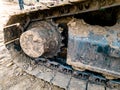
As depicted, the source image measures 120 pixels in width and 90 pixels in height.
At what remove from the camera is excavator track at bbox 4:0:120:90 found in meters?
2.71

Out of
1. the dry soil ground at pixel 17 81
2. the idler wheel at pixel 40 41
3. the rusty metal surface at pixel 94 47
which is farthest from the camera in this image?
the dry soil ground at pixel 17 81

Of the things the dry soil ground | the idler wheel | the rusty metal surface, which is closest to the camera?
the rusty metal surface

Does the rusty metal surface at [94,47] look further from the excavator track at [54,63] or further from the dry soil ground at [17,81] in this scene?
Result: the dry soil ground at [17,81]

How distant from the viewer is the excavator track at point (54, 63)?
2.71m

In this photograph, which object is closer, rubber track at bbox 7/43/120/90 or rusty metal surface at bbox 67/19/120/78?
rusty metal surface at bbox 67/19/120/78

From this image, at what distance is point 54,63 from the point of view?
9.87 feet

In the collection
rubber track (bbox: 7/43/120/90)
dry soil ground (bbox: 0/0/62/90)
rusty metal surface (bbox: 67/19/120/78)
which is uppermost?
rusty metal surface (bbox: 67/19/120/78)

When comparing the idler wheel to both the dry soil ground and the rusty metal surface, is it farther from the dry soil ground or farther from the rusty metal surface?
the dry soil ground

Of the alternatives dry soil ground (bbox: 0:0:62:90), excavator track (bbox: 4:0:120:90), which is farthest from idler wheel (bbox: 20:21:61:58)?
dry soil ground (bbox: 0:0:62:90)

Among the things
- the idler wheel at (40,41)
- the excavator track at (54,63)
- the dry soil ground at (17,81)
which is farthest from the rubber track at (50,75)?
the idler wheel at (40,41)

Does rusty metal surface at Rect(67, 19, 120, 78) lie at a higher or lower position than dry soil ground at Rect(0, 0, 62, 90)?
higher

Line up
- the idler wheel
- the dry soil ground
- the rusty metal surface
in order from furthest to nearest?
the dry soil ground → the idler wheel → the rusty metal surface

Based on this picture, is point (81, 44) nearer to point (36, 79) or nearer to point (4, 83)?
point (36, 79)

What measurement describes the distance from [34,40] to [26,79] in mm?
794
